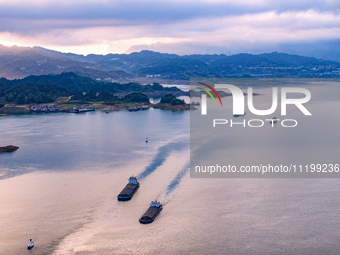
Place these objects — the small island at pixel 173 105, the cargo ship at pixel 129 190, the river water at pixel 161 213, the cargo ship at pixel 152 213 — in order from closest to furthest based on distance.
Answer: the river water at pixel 161 213
the cargo ship at pixel 152 213
the cargo ship at pixel 129 190
the small island at pixel 173 105

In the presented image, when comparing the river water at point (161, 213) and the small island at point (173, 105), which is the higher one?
the small island at point (173, 105)

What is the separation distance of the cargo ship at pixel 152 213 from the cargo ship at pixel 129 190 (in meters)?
2.32

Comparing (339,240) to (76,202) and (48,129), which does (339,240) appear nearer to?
(76,202)

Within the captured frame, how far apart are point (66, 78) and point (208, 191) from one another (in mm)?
113681

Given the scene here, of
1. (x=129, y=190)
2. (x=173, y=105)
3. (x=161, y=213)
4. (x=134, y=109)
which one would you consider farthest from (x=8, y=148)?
(x=173, y=105)

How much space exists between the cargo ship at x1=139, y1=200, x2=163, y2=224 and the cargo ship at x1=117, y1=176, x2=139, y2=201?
7.61 ft

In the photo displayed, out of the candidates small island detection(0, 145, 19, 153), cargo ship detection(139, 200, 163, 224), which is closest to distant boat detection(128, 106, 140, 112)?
small island detection(0, 145, 19, 153)

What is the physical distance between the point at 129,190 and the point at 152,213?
3837 millimetres

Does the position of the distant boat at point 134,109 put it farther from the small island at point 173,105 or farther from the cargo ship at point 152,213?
the cargo ship at point 152,213

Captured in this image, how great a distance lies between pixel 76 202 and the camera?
21250 mm

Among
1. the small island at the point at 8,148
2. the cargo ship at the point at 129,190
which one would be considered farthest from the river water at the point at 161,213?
the small island at the point at 8,148

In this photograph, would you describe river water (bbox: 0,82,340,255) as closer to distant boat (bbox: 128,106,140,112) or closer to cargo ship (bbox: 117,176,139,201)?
cargo ship (bbox: 117,176,139,201)

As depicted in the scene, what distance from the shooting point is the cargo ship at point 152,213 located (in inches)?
728

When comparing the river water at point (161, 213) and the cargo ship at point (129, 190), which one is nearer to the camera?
the river water at point (161, 213)
